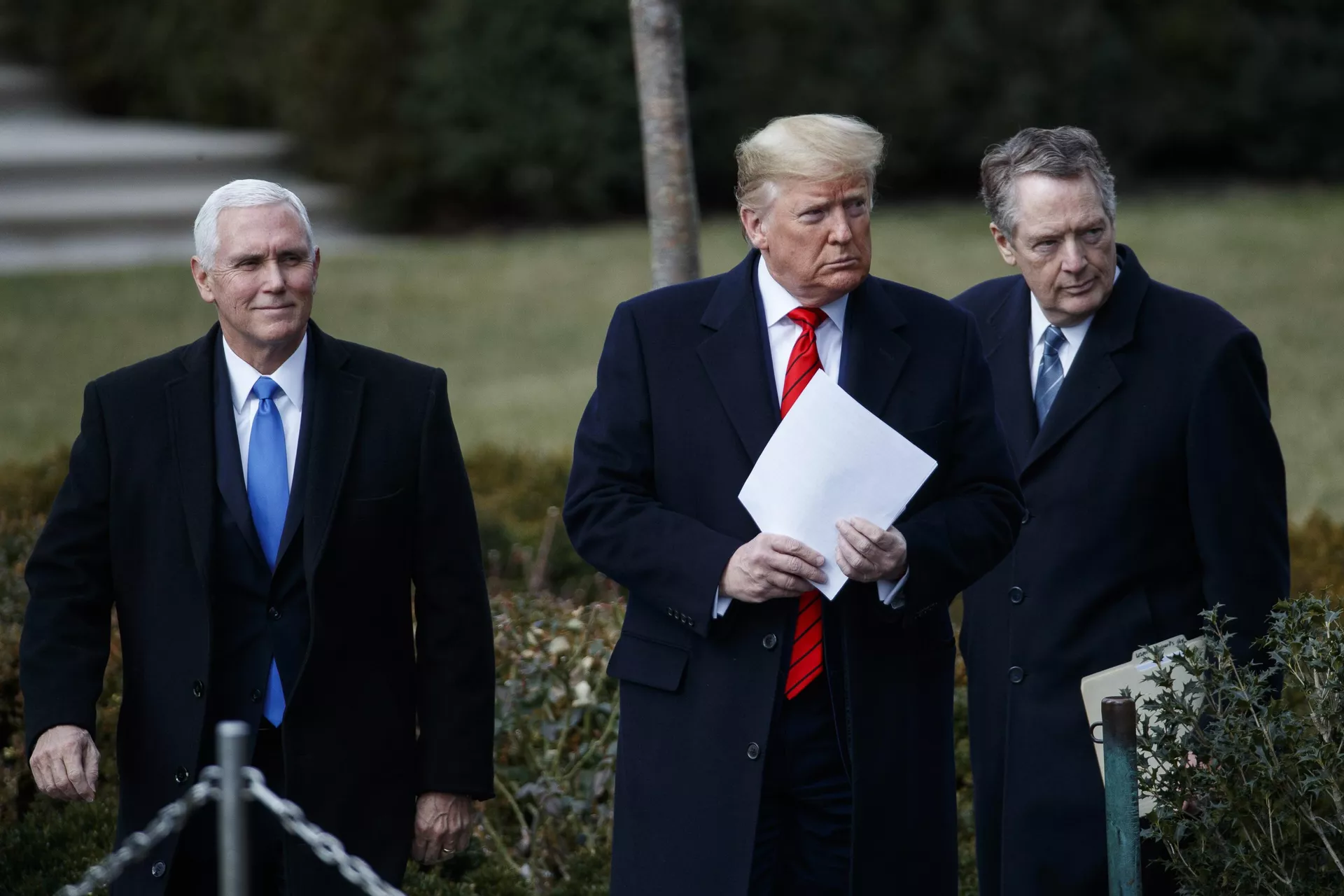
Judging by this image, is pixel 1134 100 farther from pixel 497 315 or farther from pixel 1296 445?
pixel 1296 445

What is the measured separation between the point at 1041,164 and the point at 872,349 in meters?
0.67

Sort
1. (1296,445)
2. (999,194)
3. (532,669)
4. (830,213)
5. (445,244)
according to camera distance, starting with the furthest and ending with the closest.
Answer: (445,244)
(1296,445)
(532,669)
(999,194)
(830,213)

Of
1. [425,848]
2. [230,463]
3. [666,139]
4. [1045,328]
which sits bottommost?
[425,848]

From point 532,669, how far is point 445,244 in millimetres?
13479

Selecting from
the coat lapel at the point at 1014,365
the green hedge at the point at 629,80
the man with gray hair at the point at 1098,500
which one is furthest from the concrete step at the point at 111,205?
the man with gray hair at the point at 1098,500

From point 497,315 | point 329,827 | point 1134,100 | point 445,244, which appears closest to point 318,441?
point 329,827

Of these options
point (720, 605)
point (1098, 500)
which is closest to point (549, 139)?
point (1098, 500)

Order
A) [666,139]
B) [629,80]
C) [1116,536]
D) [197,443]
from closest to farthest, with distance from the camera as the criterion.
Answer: [197,443]
[1116,536]
[666,139]
[629,80]

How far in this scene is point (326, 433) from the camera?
311cm

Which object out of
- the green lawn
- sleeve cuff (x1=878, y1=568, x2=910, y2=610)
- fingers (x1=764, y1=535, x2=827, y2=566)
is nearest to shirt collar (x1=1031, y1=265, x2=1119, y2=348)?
sleeve cuff (x1=878, y1=568, x2=910, y2=610)

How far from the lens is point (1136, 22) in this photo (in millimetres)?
19484

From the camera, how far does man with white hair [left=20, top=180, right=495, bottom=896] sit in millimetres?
3031

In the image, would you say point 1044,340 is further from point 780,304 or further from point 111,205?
point 111,205

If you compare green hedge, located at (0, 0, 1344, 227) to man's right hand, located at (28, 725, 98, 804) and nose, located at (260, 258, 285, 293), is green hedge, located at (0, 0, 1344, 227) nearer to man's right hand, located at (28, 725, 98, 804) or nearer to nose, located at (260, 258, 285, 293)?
nose, located at (260, 258, 285, 293)
